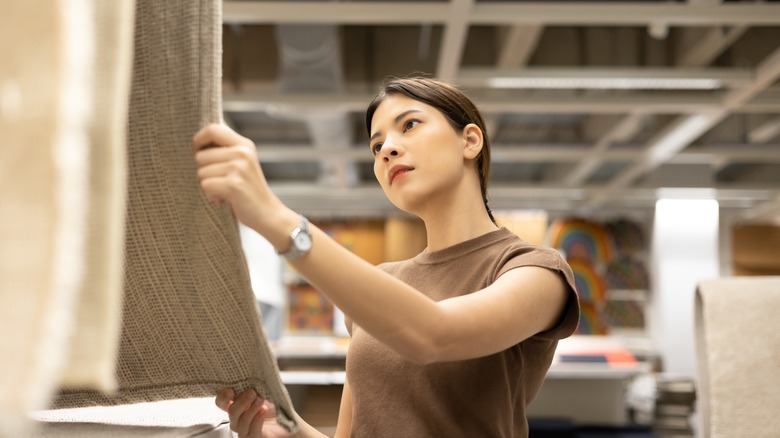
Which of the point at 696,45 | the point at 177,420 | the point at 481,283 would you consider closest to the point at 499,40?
the point at 696,45

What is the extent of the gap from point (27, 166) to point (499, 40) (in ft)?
19.9

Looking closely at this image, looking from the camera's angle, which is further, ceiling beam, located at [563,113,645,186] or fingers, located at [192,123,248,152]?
ceiling beam, located at [563,113,645,186]

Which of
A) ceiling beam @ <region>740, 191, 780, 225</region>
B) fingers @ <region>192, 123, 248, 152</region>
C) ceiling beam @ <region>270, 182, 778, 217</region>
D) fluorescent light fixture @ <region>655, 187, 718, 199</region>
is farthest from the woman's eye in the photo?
ceiling beam @ <region>740, 191, 780, 225</region>

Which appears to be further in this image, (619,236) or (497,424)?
(619,236)

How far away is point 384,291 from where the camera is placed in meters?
0.84

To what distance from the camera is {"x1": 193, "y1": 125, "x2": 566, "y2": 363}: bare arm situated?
0.70 m

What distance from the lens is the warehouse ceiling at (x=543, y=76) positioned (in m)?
4.65

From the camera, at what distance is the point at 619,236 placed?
1080cm

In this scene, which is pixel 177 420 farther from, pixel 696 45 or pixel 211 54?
pixel 696 45

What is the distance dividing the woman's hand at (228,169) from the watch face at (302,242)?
0.19 ft

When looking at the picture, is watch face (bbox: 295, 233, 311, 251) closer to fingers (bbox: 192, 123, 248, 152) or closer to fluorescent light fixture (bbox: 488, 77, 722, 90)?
fingers (bbox: 192, 123, 248, 152)

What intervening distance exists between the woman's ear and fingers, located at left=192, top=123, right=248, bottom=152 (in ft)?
2.23

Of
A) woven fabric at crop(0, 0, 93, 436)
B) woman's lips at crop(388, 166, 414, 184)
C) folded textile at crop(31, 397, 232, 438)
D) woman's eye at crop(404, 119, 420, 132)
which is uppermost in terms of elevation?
woman's eye at crop(404, 119, 420, 132)

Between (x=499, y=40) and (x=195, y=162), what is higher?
(x=499, y=40)
